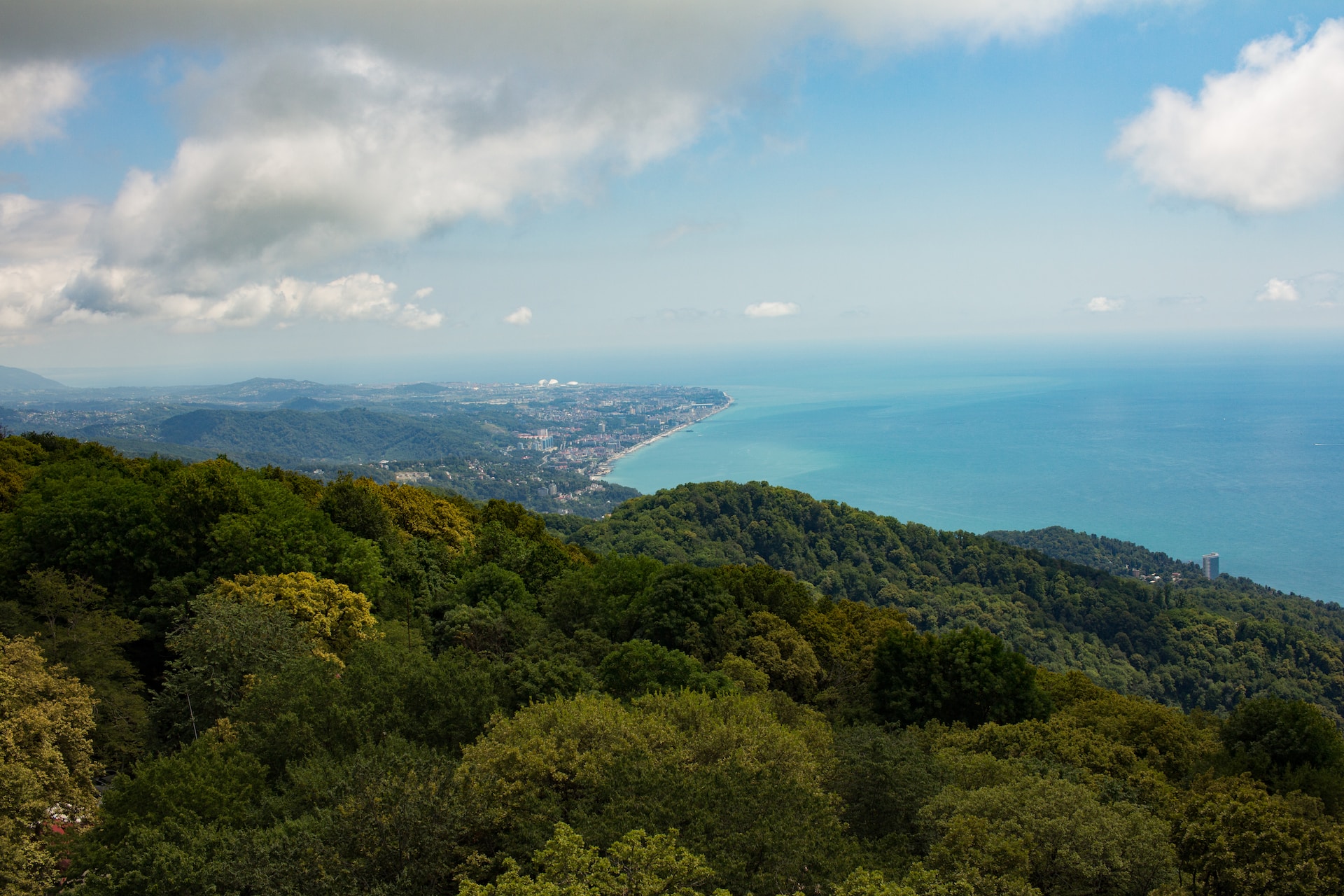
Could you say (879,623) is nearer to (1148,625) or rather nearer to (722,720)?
(722,720)

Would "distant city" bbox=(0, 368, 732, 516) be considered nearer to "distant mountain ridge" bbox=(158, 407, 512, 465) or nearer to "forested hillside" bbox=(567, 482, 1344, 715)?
"distant mountain ridge" bbox=(158, 407, 512, 465)

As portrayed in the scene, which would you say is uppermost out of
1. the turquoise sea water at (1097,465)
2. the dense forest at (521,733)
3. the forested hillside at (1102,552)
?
the dense forest at (521,733)

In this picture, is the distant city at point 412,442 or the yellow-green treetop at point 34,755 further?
the distant city at point 412,442

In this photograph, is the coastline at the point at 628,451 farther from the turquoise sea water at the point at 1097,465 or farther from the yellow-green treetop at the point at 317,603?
the yellow-green treetop at the point at 317,603

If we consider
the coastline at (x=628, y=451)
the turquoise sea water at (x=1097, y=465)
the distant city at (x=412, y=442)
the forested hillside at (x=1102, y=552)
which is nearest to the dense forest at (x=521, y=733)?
the forested hillside at (x=1102, y=552)

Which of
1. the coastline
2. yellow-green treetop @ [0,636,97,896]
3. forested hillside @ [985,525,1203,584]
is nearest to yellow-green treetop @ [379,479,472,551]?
yellow-green treetop @ [0,636,97,896]

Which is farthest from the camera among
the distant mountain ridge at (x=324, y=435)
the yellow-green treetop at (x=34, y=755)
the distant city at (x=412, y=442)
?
the distant mountain ridge at (x=324, y=435)

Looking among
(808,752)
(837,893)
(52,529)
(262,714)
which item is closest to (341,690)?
(262,714)
